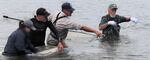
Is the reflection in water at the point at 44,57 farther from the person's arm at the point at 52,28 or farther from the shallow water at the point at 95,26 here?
the person's arm at the point at 52,28

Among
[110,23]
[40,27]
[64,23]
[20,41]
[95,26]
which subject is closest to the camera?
[20,41]

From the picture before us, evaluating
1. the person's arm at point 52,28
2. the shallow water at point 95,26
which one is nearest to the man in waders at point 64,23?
the person's arm at point 52,28

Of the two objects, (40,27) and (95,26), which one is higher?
(40,27)

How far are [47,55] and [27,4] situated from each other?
16342 millimetres

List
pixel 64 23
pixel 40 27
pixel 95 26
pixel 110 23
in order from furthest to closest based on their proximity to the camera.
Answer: pixel 95 26
pixel 110 23
pixel 64 23
pixel 40 27

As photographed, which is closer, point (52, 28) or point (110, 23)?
A: point (52, 28)

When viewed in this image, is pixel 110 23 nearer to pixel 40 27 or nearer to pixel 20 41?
pixel 40 27

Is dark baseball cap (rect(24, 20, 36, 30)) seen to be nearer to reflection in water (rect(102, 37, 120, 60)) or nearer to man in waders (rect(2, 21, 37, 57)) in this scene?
man in waders (rect(2, 21, 37, 57))

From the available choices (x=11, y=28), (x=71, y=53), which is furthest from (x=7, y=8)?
(x=71, y=53)

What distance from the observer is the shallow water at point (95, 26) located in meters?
15.3

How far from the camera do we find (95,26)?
73.6 feet

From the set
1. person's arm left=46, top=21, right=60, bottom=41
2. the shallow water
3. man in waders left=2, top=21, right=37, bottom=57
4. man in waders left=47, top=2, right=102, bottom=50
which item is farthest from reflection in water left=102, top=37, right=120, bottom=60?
man in waders left=2, top=21, right=37, bottom=57

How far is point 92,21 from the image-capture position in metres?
24.1

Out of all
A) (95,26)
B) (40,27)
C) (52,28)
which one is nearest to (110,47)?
(52,28)
